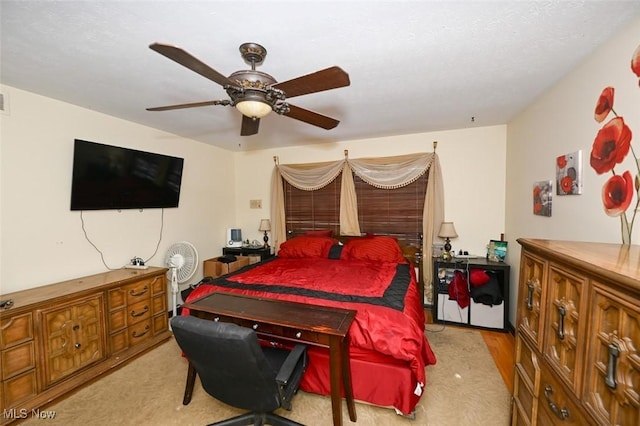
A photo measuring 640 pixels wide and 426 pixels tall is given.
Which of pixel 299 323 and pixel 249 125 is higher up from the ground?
pixel 249 125

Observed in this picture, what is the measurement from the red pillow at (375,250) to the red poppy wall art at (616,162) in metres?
2.01

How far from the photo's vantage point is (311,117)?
191cm

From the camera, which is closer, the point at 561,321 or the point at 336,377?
the point at 561,321

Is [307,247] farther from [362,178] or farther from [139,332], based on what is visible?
[139,332]

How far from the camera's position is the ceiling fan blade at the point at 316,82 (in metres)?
1.32

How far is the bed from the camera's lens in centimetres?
175

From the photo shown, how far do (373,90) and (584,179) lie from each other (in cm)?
168

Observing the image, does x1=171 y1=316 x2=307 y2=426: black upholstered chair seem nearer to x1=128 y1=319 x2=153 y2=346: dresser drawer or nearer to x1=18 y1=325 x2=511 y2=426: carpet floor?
x1=18 y1=325 x2=511 y2=426: carpet floor

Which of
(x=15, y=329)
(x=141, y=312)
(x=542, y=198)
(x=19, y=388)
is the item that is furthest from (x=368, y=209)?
(x=19, y=388)

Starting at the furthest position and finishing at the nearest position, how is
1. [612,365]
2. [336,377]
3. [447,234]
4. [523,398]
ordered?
[447,234] → [336,377] → [523,398] → [612,365]

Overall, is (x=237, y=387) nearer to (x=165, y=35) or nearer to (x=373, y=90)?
(x=165, y=35)

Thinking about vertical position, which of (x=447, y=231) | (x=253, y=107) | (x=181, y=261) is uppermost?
(x=253, y=107)

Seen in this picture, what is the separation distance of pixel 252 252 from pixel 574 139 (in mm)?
4028

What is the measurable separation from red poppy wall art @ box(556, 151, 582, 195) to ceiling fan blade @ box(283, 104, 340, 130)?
69.7 inches
